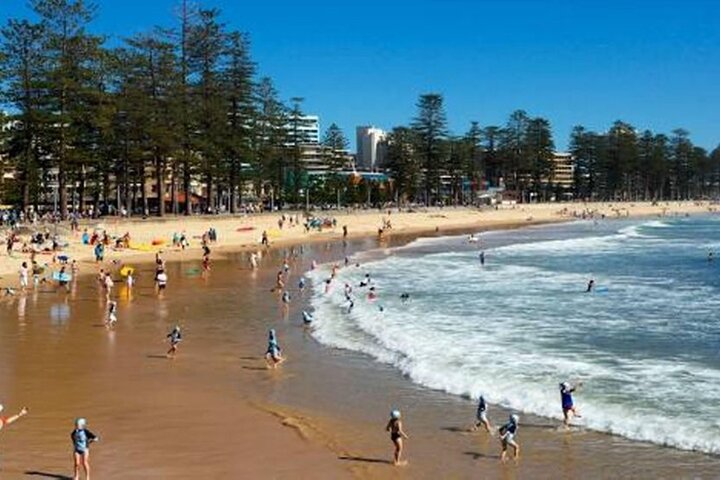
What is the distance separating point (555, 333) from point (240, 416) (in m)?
10.3

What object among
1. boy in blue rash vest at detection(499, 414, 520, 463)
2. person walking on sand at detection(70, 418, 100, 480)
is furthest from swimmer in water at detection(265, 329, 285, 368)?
person walking on sand at detection(70, 418, 100, 480)

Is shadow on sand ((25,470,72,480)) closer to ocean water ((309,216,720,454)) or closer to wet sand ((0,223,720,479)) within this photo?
wet sand ((0,223,720,479))

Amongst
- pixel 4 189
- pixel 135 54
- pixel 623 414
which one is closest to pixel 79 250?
pixel 4 189

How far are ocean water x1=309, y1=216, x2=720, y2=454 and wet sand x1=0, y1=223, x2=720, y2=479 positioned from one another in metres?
0.80

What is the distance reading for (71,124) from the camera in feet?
149

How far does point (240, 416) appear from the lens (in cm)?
1277

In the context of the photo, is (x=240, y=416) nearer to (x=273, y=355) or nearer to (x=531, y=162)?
(x=273, y=355)

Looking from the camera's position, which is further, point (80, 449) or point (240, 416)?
point (240, 416)

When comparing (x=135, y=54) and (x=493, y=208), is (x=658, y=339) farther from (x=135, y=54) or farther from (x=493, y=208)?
(x=493, y=208)

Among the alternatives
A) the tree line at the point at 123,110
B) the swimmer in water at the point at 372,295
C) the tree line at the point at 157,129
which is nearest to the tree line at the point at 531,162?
the tree line at the point at 157,129

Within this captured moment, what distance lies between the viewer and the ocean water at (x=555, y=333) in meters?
13.6

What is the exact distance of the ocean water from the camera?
13.6 m

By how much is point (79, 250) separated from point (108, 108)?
37.5 ft

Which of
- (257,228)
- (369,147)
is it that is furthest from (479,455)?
(369,147)
